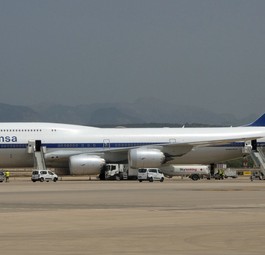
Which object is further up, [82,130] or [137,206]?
[82,130]

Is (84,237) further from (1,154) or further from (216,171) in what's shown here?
(216,171)

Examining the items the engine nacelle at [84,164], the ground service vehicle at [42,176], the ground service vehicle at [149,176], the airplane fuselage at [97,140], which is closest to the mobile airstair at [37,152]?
the airplane fuselage at [97,140]

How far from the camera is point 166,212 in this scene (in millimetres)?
36375

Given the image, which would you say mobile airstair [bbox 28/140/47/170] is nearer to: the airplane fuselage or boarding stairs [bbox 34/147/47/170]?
boarding stairs [bbox 34/147/47/170]

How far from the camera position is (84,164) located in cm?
10269

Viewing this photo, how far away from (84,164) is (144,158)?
6.70 m

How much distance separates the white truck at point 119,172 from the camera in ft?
336

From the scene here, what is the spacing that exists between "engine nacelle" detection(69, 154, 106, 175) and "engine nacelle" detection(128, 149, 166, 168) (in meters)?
3.41

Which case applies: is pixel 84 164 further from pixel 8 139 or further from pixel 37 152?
pixel 8 139

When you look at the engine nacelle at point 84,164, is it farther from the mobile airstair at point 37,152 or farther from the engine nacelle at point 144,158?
the engine nacelle at point 144,158

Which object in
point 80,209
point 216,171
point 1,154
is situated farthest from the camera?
point 216,171

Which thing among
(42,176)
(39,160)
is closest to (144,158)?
(39,160)

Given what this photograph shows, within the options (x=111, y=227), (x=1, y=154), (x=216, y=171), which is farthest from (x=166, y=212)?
(x=216, y=171)

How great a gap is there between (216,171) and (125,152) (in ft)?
54.9
